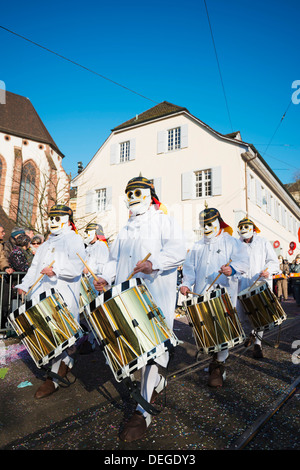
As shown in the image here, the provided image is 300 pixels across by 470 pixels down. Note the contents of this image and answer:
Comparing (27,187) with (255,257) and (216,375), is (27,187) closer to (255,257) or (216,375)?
(255,257)

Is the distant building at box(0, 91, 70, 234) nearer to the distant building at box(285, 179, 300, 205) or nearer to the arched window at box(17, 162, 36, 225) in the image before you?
the arched window at box(17, 162, 36, 225)

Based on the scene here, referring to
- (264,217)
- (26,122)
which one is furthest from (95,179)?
(26,122)

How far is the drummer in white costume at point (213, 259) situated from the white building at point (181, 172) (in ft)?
40.2

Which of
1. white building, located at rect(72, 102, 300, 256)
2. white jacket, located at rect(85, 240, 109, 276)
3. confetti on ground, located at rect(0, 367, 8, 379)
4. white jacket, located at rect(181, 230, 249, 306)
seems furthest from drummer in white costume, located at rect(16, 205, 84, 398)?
white building, located at rect(72, 102, 300, 256)

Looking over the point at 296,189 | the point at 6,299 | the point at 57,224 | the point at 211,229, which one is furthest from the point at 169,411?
the point at 296,189

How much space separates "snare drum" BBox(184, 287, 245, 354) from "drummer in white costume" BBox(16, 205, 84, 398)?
1426mm

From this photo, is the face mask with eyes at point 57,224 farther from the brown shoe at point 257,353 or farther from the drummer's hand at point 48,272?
the brown shoe at point 257,353

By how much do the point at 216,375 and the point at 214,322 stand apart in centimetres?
71

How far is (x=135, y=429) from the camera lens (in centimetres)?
239

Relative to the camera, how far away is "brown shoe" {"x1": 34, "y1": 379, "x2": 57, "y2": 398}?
3281 mm

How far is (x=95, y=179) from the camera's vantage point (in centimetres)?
2128

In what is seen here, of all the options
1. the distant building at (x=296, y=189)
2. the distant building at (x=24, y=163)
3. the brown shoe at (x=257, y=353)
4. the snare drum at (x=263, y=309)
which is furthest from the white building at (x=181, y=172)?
the distant building at (x=296, y=189)

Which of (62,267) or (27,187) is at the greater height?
(27,187)

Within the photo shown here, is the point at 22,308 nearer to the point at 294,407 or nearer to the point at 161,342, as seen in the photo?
the point at 161,342
